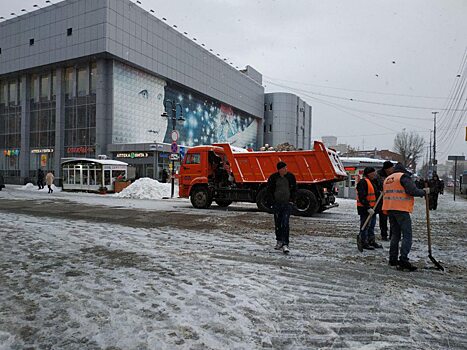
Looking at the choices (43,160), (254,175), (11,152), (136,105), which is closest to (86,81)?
(136,105)

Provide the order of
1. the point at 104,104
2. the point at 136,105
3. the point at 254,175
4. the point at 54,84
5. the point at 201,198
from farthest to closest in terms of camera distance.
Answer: the point at 54,84 → the point at 136,105 → the point at 104,104 → the point at 201,198 → the point at 254,175

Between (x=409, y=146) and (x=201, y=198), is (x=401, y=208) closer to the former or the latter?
(x=201, y=198)

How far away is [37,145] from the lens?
41.3m

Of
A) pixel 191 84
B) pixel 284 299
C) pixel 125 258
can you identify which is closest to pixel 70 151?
pixel 191 84

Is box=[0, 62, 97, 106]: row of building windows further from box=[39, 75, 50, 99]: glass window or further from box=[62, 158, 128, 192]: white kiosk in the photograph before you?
box=[62, 158, 128, 192]: white kiosk

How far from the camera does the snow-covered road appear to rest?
3086 millimetres

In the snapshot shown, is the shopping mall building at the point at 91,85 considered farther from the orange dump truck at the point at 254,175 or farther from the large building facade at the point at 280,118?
the large building facade at the point at 280,118

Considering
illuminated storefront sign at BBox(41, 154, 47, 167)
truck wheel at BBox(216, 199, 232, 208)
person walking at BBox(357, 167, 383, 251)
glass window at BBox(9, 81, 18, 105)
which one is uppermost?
glass window at BBox(9, 81, 18, 105)

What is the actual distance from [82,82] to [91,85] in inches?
66.2

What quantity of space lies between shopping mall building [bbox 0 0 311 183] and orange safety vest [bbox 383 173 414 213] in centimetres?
2900

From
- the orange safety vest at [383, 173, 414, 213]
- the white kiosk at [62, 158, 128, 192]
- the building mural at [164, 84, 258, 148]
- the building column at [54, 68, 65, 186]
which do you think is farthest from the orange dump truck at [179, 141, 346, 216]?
the building column at [54, 68, 65, 186]

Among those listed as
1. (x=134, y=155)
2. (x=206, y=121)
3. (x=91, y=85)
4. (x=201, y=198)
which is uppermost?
(x=91, y=85)

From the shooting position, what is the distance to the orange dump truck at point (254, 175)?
12.8 metres

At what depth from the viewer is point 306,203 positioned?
12.8 metres
